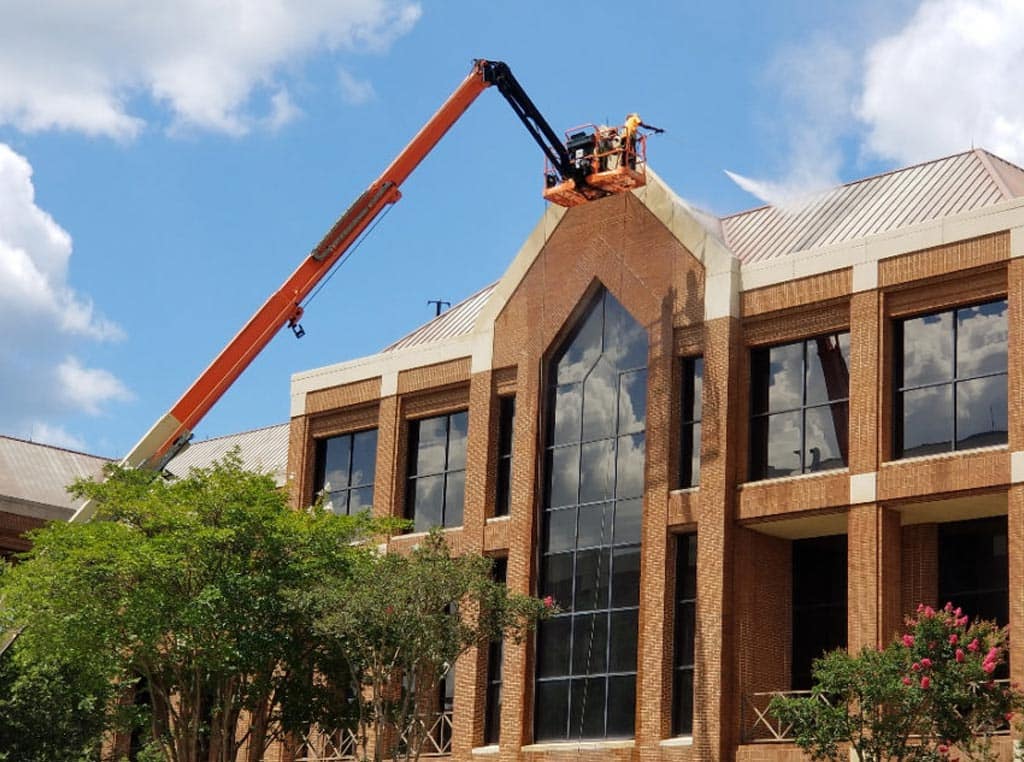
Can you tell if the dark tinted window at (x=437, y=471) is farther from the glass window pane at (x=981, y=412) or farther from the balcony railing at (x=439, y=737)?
the glass window pane at (x=981, y=412)

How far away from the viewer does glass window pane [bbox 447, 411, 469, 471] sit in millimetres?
49438

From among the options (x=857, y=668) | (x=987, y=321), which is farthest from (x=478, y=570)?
(x=987, y=321)

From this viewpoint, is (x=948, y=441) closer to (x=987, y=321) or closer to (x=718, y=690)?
(x=987, y=321)

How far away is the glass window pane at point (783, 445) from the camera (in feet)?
135

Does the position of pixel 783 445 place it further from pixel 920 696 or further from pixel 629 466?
pixel 920 696

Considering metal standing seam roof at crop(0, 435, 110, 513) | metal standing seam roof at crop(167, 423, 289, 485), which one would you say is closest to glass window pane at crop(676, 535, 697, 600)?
metal standing seam roof at crop(167, 423, 289, 485)

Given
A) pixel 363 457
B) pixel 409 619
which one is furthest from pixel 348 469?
pixel 409 619

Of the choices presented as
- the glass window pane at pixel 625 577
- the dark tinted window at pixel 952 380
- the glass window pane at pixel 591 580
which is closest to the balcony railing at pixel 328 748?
the glass window pane at pixel 591 580

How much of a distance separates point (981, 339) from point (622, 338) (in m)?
9.88

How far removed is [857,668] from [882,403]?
8024mm

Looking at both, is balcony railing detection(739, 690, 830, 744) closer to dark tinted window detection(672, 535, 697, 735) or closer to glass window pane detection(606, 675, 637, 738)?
dark tinted window detection(672, 535, 697, 735)

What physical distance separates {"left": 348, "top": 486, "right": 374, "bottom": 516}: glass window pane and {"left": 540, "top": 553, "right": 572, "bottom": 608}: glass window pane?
8.04 m

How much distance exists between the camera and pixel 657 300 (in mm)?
43844

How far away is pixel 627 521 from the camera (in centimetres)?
4350
